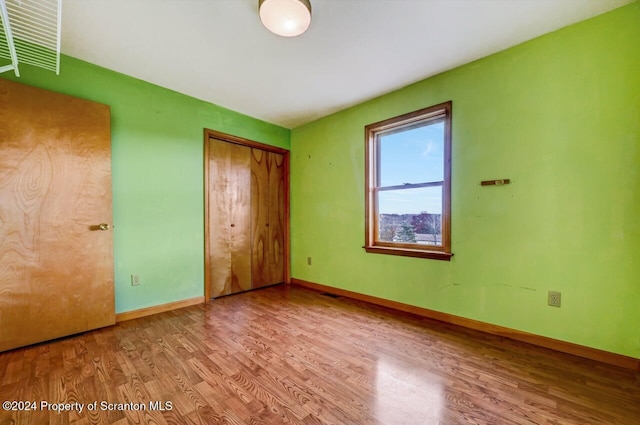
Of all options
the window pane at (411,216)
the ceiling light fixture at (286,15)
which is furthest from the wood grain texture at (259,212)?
the ceiling light fixture at (286,15)

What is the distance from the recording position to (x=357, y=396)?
1.42 m

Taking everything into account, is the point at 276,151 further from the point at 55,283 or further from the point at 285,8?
the point at 55,283

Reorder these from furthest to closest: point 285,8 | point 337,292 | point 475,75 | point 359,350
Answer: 1. point 337,292
2. point 475,75
3. point 359,350
4. point 285,8

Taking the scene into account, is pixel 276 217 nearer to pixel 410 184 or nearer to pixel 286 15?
pixel 410 184

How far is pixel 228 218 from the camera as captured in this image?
333 centimetres

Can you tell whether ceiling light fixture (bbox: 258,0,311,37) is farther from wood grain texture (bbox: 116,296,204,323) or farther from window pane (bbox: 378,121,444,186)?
wood grain texture (bbox: 116,296,204,323)

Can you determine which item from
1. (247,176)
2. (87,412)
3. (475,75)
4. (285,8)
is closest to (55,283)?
(87,412)

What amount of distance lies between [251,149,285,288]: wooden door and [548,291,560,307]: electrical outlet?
316 centimetres

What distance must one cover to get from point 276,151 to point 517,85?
294cm

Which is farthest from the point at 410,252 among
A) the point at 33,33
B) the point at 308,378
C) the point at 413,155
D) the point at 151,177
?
the point at 33,33

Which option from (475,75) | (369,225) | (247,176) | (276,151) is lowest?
(369,225)

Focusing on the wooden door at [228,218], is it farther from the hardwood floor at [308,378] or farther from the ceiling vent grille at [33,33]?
the ceiling vent grille at [33,33]

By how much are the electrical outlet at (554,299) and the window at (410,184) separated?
0.76 m

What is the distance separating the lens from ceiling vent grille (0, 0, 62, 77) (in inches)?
65.7
